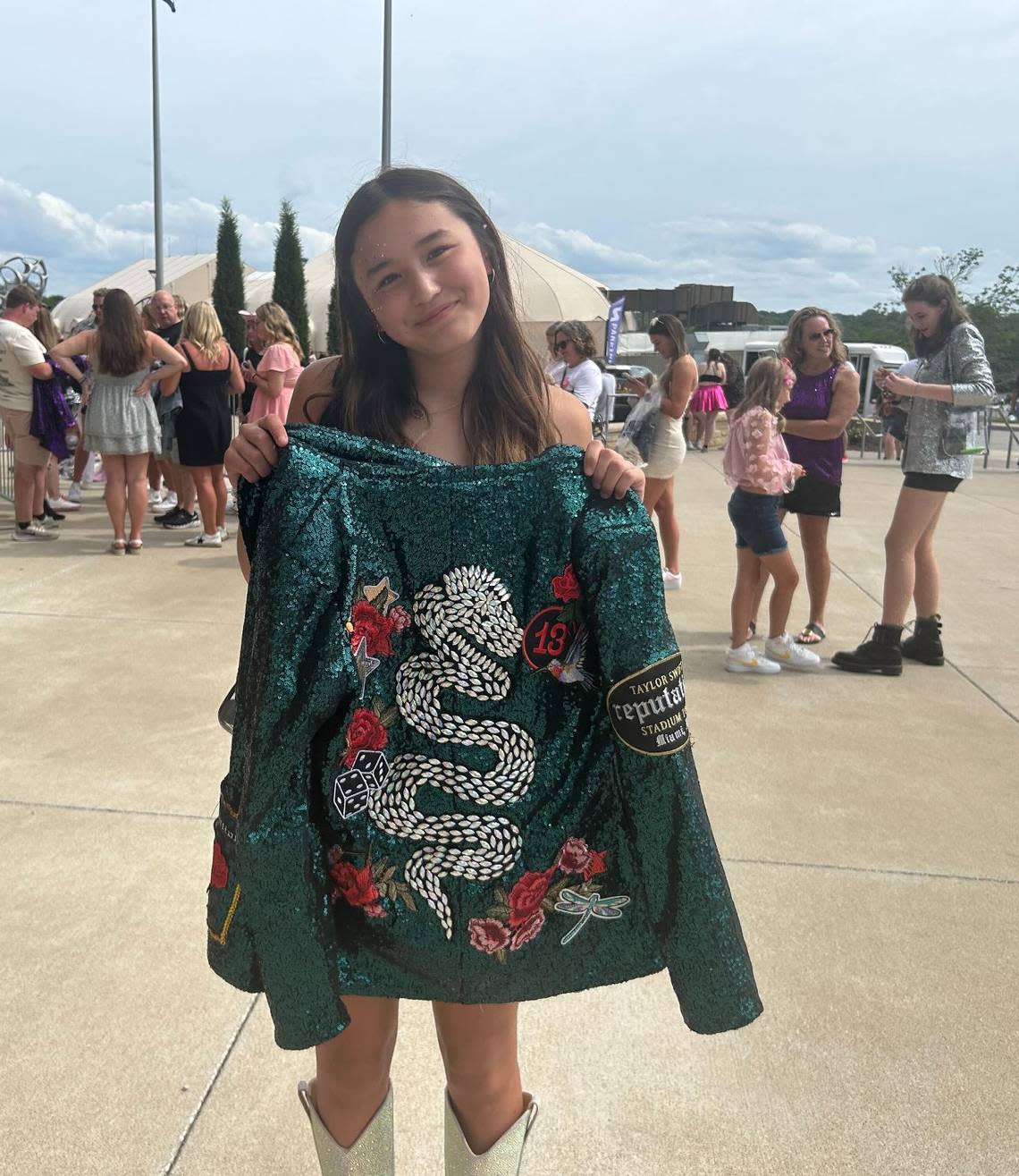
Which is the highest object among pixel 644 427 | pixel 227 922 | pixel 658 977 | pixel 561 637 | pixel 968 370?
pixel 968 370

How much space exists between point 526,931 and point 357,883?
0.23 metres

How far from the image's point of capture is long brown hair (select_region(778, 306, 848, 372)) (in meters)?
4.77

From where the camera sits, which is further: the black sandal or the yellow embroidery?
the black sandal

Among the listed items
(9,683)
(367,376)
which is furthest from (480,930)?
(9,683)

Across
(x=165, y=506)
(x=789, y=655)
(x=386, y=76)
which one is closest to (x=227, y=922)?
(x=789, y=655)

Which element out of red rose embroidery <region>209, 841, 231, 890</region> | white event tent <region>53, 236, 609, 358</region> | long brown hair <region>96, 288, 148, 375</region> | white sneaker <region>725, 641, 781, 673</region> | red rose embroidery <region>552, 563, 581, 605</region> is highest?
white event tent <region>53, 236, 609, 358</region>

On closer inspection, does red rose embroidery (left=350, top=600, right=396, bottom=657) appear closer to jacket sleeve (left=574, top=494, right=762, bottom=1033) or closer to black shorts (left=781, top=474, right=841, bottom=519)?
jacket sleeve (left=574, top=494, right=762, bottom=1033)

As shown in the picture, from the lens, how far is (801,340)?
4824 millimetres

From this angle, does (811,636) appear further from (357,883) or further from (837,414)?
(357,883)

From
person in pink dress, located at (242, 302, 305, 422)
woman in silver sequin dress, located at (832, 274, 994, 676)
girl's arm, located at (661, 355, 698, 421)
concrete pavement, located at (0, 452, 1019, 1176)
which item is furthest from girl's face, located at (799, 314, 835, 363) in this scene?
person in pink dress, located at (242, 302, 305, 422)

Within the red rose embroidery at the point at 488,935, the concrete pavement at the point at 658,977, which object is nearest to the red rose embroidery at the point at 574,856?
the red rose embroidery at the point at 488,935

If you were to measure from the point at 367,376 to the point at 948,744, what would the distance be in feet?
10.5

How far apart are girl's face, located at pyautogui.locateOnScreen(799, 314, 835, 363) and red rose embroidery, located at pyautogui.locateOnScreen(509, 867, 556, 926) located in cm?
401

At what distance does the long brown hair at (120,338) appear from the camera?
647 cm
